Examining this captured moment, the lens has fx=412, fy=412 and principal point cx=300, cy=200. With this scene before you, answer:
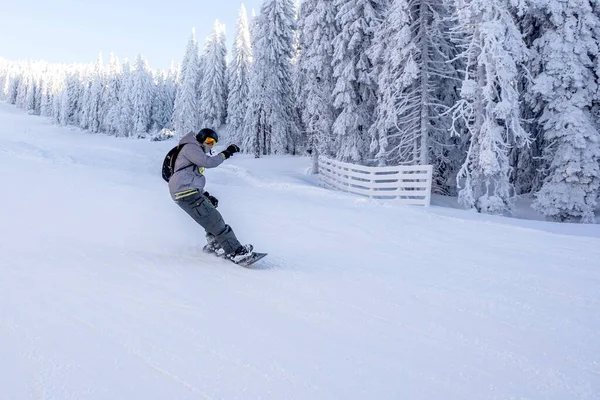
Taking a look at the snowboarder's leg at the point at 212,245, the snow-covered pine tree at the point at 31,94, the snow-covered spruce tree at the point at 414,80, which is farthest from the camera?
the snow-covered pine tree at the point at 31,94

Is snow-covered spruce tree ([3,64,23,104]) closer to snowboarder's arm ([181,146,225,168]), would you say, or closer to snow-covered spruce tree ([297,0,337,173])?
snow-covered spruce tree ([297,0,337,173])

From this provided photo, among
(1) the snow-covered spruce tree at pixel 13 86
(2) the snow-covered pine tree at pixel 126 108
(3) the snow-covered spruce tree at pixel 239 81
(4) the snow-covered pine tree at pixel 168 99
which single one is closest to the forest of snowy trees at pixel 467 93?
(3) the snow-covered spruce tree at pixel 239 81

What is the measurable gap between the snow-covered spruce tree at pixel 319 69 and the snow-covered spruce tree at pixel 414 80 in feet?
14.1

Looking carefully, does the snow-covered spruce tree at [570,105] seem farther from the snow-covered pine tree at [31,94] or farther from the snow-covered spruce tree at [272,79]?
the snow-covered pine tree at [31,94]

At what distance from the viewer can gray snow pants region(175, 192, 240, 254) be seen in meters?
5.18

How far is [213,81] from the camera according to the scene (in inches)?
1943

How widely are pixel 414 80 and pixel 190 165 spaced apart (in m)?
14.9

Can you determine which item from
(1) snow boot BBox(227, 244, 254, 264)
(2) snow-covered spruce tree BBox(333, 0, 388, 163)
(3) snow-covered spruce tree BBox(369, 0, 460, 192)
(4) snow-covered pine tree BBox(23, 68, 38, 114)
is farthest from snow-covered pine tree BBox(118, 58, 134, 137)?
(4) snow-covered pine tree BBox(23, 68, 38, 114)

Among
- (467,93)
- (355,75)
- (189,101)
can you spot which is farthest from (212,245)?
(189,101)

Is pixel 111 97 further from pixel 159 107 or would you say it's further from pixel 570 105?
pixel 570 105

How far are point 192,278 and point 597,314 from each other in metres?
4.01

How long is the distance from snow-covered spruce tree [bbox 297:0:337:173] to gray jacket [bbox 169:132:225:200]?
746 inches

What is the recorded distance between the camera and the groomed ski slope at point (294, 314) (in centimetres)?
248

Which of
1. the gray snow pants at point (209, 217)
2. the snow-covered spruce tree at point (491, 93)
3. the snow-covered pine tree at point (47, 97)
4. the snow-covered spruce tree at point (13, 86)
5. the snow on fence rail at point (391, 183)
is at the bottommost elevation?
the gray snow pants at point (209, 217)
